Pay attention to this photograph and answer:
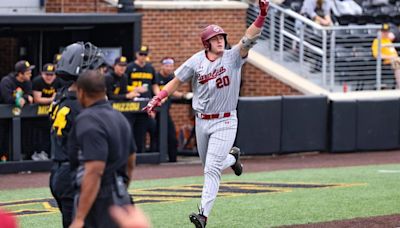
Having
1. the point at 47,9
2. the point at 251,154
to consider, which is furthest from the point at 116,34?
the point at 251,154

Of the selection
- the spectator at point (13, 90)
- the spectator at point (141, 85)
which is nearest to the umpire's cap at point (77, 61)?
the spectator at point (13, 90)

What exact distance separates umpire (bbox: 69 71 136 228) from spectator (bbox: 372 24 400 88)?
46.7 ft

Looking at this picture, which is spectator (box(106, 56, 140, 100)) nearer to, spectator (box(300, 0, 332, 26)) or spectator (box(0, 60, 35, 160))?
spectator (box(0, 60, 35, 160))

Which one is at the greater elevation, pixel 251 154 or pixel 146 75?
pixel 146 75

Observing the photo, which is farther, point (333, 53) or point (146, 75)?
point (333, 53)

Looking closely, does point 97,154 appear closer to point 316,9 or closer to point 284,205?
point 284,205

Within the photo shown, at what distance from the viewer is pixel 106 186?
231 inches

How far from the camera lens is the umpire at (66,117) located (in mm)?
6562

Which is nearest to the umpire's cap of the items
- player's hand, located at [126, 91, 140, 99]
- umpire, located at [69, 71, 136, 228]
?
umpire, located at [69, 71, 136, 228]

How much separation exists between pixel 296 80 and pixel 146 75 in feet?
12.5

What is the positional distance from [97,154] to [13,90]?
10.2 metres

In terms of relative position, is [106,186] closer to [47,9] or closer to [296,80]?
[47,9]

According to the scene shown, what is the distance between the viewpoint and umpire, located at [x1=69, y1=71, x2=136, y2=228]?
572 centimetres

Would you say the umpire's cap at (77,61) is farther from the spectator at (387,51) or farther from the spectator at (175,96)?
the spectator at (387,51)
